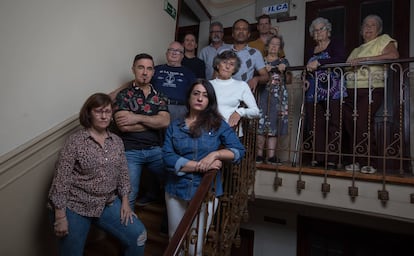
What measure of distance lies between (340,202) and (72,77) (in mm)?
2480

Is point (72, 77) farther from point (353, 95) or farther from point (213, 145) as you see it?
→ point (353, 95)

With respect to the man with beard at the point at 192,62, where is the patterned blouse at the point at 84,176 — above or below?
below

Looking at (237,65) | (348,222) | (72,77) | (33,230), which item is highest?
(237,65)

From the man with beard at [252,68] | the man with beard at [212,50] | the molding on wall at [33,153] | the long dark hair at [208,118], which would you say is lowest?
the molding on wall at [33,153]

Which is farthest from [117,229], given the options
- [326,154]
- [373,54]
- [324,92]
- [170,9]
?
[170,9]

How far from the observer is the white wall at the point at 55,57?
1.66m

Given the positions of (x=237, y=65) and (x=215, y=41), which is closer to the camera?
(x=237, y=65)

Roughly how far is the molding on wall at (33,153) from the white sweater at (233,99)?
1.16 meters

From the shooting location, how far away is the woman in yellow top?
2342mm

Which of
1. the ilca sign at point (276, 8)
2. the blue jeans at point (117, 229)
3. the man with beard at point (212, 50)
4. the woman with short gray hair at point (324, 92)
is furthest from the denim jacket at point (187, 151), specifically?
the ilca sign at point (276, 8)

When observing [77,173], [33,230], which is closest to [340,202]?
[77,173]

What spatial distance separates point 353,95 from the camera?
2518 millimetres

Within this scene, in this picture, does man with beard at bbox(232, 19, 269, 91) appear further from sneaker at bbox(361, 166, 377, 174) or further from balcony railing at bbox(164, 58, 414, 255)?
sneaker at bbox(361, 166, 377, 174)

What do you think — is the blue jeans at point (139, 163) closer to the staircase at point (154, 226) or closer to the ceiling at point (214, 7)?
the staircase at point (154, 226)
